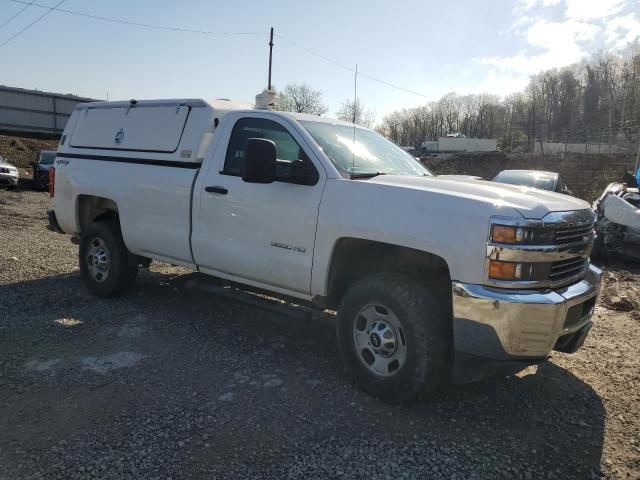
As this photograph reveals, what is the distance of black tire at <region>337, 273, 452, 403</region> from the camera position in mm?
3529

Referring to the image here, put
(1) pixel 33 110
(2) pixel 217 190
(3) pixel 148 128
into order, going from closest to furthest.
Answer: (2) pixel 217 190
(3) pixel 148 128
(1) pixel 33 110

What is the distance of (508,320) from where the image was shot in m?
3.20

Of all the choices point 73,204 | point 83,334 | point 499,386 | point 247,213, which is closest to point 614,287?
point 499,386

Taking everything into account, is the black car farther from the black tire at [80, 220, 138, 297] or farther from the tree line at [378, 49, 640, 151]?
the tree line at [378, 49, 640, 151]

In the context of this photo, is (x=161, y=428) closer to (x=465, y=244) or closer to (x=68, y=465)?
(x=68, y=465)

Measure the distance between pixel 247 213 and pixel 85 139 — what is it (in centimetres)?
318

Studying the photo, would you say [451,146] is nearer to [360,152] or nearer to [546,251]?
[360,152]

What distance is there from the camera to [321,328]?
5473mm

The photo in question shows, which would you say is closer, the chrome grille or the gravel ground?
the gravel ground

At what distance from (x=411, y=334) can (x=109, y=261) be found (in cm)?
394

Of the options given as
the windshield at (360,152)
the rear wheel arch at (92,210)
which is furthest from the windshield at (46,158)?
the windshield at (360,152)

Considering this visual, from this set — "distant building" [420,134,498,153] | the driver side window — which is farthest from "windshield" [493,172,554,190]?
"distant building" [420,134,498,153]

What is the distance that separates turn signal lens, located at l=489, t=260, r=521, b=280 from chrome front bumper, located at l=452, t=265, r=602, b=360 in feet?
0.27

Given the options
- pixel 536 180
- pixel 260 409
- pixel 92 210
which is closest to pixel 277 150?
pixel 260 409
